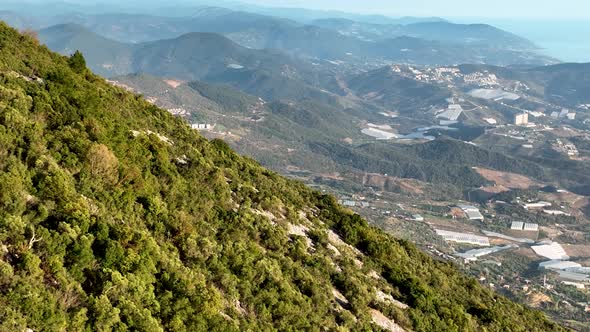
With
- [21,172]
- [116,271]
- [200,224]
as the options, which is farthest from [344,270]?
[21,172]

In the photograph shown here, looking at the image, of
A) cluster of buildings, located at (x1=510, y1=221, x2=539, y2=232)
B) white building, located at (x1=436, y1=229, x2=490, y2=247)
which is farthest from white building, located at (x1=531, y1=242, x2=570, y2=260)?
cluster of buildings, located at (x1=510, y1=221, x2=539, y2=232)

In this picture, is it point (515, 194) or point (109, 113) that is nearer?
point (109, 113)

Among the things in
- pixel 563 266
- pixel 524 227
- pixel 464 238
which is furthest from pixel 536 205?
pixel 563 266

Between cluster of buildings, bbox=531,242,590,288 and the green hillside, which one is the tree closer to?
the green hillside

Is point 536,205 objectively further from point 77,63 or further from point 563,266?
point 77,63

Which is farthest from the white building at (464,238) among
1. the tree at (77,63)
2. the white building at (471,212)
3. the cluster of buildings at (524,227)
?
the tree at (77,63)

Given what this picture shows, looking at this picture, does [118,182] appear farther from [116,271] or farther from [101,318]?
[101,318]

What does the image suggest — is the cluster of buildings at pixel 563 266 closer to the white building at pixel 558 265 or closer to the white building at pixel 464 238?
the white building at pixel 558 265

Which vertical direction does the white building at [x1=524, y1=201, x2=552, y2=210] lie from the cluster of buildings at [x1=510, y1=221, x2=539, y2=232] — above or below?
below
